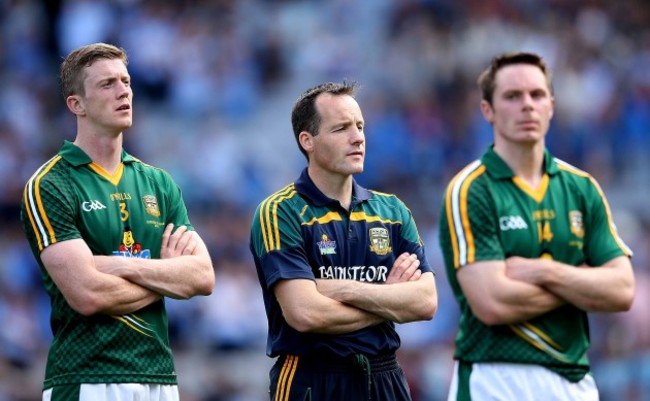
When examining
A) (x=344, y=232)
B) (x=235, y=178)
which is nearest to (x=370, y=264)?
(x=344, y=232)

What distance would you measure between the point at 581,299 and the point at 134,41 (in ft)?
41.7

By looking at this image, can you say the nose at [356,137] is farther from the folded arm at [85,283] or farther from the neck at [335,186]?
the folded arm at [85,283]

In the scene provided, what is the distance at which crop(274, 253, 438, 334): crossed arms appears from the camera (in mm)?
7836

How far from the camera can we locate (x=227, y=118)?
19.0 metres

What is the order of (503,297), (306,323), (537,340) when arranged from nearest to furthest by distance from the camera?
(503,297)
(537,340)
(306,323)

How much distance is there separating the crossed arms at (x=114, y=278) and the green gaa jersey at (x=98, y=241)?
0.10 metres

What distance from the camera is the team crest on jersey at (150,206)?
812 cm

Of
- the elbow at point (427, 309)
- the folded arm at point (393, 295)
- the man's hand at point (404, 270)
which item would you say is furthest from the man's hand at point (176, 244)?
the elbow at point (427, 309)

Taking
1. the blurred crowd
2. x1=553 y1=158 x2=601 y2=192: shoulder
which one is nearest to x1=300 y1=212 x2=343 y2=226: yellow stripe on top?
x1=553 y1=158 x2=601 y2=192: shoulder

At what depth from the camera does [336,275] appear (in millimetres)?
8125

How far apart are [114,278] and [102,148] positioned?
864mm

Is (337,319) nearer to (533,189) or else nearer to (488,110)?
(533,189)

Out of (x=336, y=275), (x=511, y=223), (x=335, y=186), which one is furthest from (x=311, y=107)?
(x=511, y=223)

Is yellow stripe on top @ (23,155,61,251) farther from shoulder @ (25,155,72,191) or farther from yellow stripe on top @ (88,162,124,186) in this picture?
yellow stripe on top @ (88,162,124,186)
